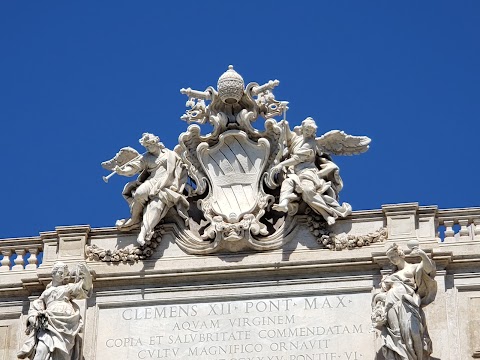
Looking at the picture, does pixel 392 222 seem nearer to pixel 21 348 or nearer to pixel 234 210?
pixel 234 210

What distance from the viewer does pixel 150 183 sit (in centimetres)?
3403

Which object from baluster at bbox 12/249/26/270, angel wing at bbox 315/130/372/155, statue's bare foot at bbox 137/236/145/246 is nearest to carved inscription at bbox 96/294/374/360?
statue's bare foot at bbox 137/236/145/246

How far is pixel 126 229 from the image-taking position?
112 feet

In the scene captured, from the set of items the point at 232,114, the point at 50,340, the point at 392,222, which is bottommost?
the point at 50,340

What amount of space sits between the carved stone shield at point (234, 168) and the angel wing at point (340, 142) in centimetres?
88

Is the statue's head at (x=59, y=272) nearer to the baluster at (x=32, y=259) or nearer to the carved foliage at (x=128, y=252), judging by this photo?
the carved foliage at (x=128, y=252)

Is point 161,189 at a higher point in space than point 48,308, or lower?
higher

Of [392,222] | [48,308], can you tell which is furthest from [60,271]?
[392,222]

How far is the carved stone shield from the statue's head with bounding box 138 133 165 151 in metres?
0.64

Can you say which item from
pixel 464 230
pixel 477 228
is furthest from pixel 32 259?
pixel 477 228

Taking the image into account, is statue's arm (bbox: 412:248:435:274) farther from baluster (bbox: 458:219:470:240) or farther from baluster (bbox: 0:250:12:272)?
baluster (bbox: 0:250:12:272)

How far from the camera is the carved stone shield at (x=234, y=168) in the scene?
33969mm

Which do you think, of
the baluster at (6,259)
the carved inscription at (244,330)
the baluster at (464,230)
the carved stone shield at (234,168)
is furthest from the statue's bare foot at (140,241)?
the baluster at (464,230)

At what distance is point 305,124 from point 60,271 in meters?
4.55
